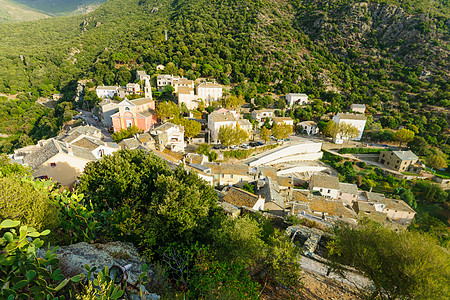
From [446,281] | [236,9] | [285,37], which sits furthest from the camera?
[236,9]

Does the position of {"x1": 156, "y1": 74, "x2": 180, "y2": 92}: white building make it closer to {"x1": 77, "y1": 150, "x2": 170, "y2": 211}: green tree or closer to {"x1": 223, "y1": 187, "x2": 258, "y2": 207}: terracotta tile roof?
{"x1": 223, "y1": 187, "x2": 258, "y2": 207}: terracotta tile roof

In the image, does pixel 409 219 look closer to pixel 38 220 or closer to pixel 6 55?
pixel 38 220

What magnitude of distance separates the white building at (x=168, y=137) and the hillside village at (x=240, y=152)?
17cm

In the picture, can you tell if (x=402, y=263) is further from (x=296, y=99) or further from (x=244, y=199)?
(x=296, y=99)

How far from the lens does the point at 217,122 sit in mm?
44219

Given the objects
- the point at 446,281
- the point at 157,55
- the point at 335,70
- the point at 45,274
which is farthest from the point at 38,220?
the point at 335,70

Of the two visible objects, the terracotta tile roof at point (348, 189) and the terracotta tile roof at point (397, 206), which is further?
the terracotta tile roof at point (348, 189)


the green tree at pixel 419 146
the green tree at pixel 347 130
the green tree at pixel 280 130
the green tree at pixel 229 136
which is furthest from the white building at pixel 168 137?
the green tree at pixel 419 146

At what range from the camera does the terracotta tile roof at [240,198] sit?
67.7ft

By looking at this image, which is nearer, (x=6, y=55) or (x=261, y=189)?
(x=261, y=189)

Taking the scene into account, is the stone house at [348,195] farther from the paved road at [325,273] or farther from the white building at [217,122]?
the paved road at [325,273]

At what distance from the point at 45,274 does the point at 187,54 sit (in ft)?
281

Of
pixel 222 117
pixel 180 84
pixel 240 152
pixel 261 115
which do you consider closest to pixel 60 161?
pixel 240 152

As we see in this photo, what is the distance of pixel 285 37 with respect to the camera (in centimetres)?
10800
